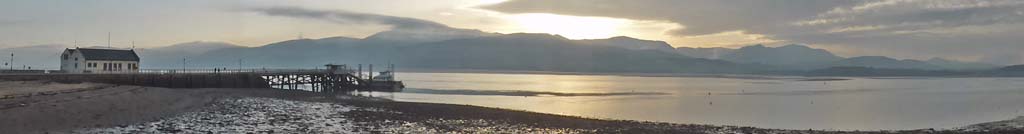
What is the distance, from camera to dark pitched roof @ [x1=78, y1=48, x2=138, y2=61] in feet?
241

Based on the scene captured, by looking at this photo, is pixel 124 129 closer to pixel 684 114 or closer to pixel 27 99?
pixel 27 99

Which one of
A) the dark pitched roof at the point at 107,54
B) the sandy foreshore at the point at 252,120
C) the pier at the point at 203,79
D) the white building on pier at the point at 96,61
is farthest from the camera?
the dark pitched roof at the point at 107,54


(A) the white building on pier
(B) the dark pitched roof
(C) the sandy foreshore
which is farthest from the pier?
(C) the sandy foreshore

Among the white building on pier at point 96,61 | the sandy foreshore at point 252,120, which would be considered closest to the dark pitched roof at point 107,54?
the white building on pier at point 96,61

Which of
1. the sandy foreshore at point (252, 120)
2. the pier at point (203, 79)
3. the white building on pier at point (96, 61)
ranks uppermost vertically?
the white building on pier at point (96, 61)

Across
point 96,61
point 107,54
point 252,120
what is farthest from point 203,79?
point 252,120

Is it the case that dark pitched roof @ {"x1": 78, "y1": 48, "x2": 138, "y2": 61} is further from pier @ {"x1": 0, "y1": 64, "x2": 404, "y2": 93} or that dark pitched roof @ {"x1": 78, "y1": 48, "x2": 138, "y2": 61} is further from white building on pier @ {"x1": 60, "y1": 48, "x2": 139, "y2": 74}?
pier @ {"x1": 0, "y1": 64, "x2": 404, "y2": 93}

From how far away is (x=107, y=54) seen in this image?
76.1 meters

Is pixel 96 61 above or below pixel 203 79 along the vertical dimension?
above

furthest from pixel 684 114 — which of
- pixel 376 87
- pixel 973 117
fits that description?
pixel 376 87

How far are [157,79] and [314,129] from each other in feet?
133

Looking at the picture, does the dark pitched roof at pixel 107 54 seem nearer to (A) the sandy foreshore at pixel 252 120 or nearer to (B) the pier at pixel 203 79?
(B) the pier at pixel 203 79

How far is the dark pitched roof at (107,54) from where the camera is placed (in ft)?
241

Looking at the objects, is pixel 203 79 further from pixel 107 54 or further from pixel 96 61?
pixel 107 54
